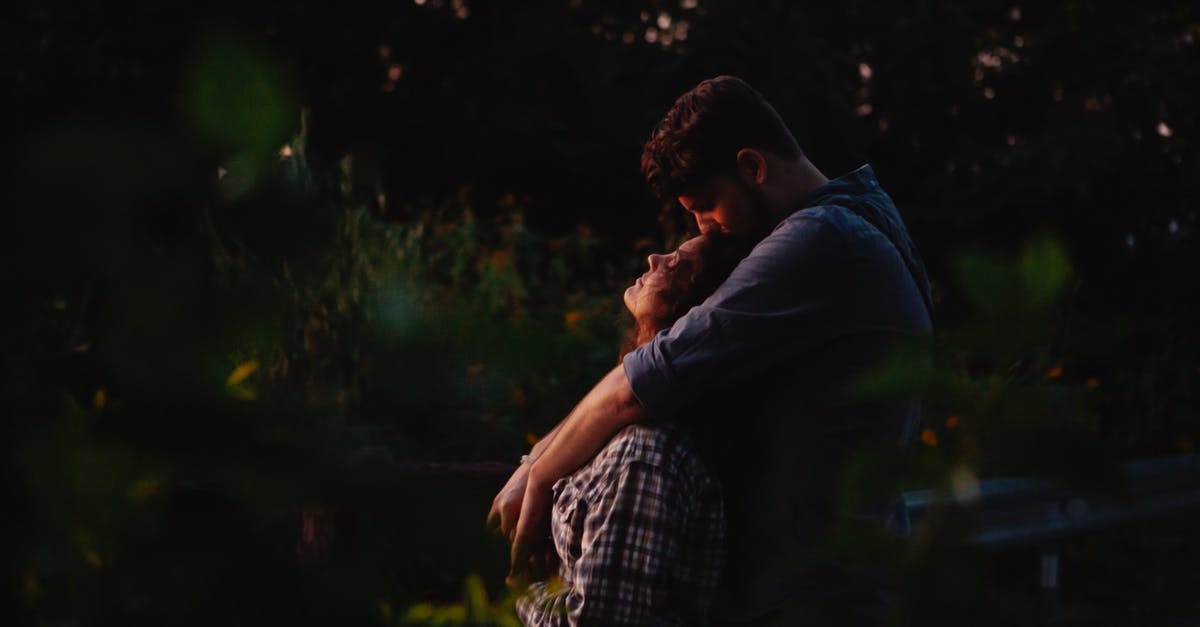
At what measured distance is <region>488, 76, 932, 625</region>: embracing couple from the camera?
233 cm

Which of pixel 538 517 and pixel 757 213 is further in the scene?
pixel 757 213

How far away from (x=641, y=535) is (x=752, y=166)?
780mm

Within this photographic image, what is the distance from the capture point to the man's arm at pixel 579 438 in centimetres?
→ 245

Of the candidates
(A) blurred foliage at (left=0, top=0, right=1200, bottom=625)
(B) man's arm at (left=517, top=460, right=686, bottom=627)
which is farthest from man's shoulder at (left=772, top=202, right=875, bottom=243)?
(A) blurred foliage at (left=0, top=0, right=1200, bottom=625)

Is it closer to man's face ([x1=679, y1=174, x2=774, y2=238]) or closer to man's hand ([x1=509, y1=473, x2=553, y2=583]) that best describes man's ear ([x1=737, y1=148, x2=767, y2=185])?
man's face ([x1=679, y1=174, x2=774, y2=238])

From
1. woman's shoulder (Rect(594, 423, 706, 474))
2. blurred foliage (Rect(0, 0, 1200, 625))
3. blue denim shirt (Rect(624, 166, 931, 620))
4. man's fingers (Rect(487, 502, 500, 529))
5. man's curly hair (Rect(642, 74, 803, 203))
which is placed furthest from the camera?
man's curly hair (Rect(642, 74, 803, 203))

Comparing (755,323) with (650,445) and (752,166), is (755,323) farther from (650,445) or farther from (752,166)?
(752,166)

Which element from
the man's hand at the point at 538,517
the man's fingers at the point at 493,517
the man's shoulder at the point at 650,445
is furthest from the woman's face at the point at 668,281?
the man's fingers at the point at 493,517

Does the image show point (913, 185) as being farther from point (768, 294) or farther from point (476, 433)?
point (476, 433)

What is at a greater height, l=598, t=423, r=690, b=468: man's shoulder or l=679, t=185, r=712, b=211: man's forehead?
l=679, t=185, r=712, b=211: man's forehead

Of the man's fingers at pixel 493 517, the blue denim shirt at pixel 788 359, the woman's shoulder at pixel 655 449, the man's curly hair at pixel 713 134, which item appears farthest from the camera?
the man's curly hair at pixel 713 134

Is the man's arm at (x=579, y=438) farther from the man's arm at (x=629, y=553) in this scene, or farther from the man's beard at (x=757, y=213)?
the man's beard at (x=757, y=213)

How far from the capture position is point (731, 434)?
2.52 m

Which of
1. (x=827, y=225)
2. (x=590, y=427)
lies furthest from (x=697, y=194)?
(x=590, y=427)
